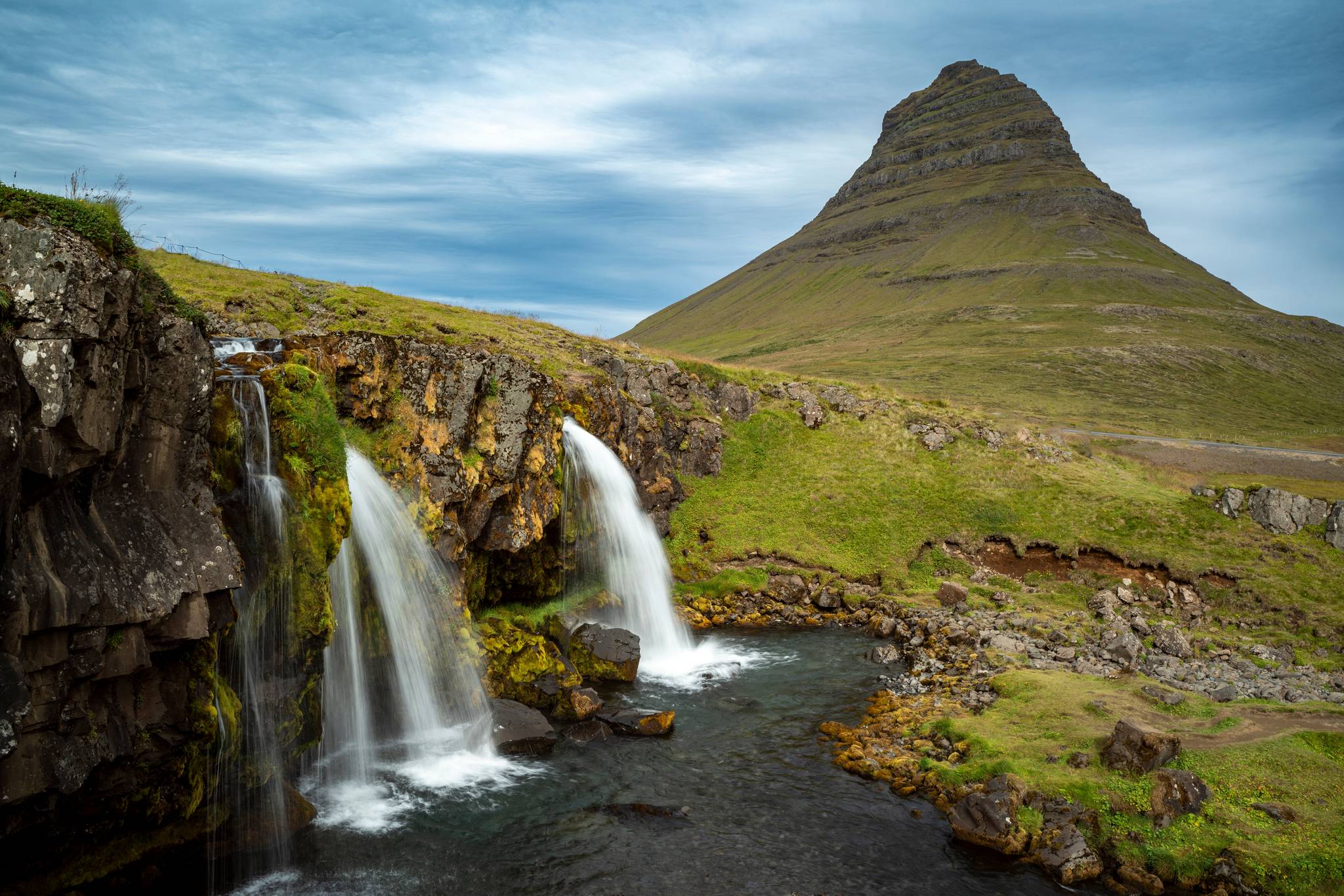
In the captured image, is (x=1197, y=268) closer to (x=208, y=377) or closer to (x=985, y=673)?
(x=985, y=673)

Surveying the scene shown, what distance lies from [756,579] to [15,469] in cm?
2990

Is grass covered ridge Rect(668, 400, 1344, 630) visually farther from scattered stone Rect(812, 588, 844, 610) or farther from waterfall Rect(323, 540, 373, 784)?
waterfall Rect(323, 540, 373, 784)

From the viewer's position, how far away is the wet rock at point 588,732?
20.2 meters

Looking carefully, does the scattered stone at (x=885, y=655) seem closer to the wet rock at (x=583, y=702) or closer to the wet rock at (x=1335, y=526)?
the wet rock at (x=583, y=702)

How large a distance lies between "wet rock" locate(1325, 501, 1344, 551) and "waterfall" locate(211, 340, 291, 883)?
142 feet

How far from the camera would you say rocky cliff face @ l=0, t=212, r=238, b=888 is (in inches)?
381

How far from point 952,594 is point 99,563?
31.2 meters

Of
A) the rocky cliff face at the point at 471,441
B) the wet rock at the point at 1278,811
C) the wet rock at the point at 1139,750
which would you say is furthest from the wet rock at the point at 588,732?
the wet rock at the point at 1278,811

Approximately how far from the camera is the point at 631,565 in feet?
103

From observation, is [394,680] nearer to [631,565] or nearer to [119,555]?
[119,555]

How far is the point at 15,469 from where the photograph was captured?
941 centimetres

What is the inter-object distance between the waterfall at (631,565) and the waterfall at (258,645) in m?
13.9

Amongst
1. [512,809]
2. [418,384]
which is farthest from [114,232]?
[512,809]

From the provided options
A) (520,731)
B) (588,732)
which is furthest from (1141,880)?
(520,731)
